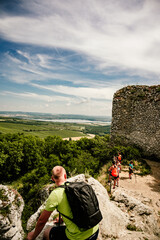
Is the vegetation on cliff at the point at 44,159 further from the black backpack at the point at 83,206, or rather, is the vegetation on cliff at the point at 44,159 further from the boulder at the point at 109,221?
the black backpack at the point at 83,206

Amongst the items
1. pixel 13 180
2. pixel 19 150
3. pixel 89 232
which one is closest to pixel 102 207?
pixel 89 232

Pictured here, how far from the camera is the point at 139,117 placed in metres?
14.6

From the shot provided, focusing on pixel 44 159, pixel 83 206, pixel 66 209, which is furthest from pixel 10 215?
pixel 44 159

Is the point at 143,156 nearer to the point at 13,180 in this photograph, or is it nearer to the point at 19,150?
the point at 19,150

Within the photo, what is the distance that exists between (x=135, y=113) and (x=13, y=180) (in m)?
18.9

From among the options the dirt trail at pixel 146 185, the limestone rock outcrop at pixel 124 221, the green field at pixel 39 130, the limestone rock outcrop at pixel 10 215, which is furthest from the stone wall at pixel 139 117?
the green field at pixel 39 130

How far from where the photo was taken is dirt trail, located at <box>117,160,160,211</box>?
Answer: 8.02 meters

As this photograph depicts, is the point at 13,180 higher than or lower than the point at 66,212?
lower

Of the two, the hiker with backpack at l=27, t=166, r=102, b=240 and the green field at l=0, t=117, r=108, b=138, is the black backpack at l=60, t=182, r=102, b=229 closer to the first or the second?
the hiker with backpack at l=27, t=166, r=102, b=240

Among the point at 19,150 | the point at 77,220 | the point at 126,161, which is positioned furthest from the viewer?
the point at 19,150

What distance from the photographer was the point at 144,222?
5.27 m

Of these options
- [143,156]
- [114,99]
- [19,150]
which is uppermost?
[114,99]

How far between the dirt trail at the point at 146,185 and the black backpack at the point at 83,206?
645 centimetres

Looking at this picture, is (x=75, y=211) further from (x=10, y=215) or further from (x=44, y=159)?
(x=44, y=159)
